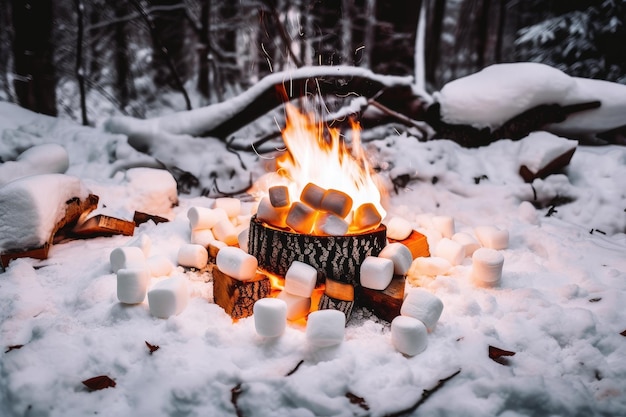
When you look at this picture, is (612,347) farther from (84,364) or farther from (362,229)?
(84,364)

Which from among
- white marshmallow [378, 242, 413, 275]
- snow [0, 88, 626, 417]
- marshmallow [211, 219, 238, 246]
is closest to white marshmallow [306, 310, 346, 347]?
snow [0, 88, 626, 417]

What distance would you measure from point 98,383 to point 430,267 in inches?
77.1

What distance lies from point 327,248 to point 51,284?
5.51 ft

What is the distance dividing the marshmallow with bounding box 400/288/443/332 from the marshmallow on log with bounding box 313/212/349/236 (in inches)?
21.7

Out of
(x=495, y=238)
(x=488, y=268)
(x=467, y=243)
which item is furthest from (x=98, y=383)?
(x=495, y=238)

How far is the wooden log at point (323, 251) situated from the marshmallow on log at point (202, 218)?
2.10ft

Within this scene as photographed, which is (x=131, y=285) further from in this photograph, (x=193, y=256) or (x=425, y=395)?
(x=425, y=395)

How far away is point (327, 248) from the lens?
7.61ft

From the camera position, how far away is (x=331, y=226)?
2373 mm

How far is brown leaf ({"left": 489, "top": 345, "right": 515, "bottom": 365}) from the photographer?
1.81 meters

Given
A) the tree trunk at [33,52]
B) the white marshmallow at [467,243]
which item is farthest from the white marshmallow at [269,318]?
the tree trunk at [33,52]

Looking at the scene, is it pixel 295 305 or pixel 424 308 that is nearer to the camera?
pixel 424 308

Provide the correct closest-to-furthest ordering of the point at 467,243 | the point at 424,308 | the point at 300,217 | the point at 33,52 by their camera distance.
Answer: the point at 424,308
the point at 300,217
the point at 467,243
the point at 33,52

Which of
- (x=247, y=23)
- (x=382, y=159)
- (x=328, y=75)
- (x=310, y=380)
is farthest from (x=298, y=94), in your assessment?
(x=247, y=23)
